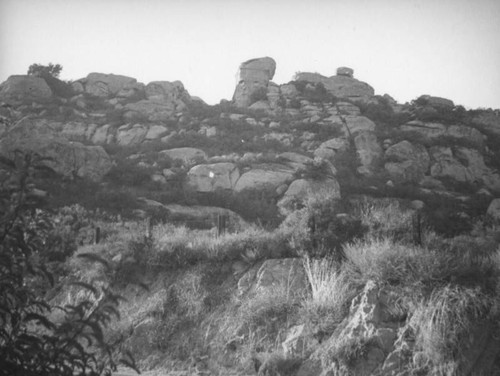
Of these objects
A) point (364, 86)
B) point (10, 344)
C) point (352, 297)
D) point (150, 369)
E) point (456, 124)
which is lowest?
point (150, 369)

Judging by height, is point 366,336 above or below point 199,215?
above

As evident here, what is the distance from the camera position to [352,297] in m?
9.48

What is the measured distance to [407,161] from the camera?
1481 inches

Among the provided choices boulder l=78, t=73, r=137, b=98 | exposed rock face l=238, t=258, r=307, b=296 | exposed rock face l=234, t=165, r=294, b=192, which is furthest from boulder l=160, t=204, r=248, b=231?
boulder l=78, t=73, r=137, b=98

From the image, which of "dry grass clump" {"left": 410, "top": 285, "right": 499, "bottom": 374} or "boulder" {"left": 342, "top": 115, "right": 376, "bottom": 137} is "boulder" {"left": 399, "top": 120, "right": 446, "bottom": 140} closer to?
"boulder" {"left": 342, "top": 115, "right": 376, "bottom": 137}

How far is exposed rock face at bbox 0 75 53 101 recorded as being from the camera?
147 ft

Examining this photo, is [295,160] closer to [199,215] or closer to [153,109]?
[199,215]

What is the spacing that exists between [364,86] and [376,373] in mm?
51399

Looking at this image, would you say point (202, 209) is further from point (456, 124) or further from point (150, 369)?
point (456, 124)

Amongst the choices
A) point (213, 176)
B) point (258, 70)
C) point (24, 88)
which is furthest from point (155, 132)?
point (258, 70)

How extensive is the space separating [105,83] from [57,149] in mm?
23356

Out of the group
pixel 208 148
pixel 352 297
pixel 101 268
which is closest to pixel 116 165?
pixel 208 148

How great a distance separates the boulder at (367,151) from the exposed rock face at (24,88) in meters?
32.2

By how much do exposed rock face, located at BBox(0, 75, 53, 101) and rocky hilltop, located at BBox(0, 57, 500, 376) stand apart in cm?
16
